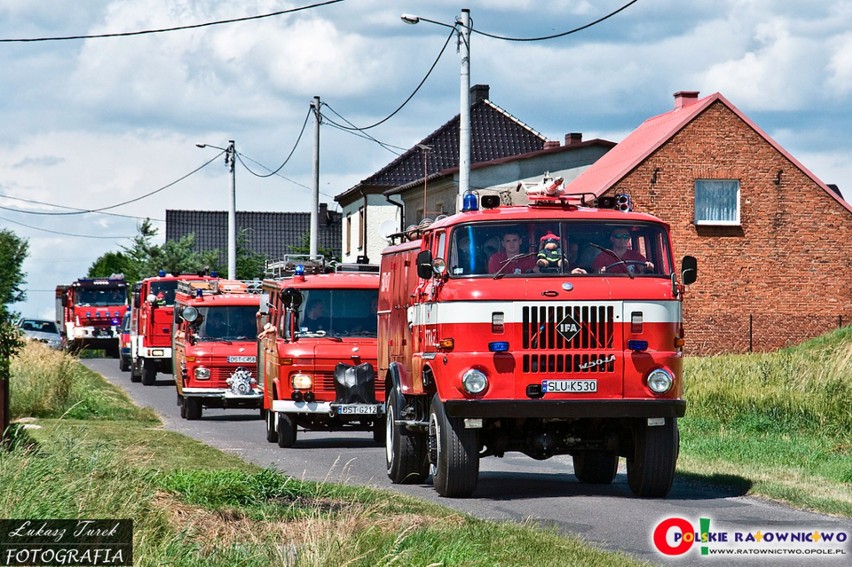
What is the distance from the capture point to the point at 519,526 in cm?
1080

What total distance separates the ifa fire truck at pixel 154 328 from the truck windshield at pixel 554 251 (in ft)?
82.6

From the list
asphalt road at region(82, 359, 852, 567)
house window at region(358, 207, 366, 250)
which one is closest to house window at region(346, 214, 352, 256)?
house window at region(358, 207, 366, 250)

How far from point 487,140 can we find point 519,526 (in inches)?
1915

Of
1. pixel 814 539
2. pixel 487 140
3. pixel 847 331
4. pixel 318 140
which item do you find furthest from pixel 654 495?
pixel 487 140

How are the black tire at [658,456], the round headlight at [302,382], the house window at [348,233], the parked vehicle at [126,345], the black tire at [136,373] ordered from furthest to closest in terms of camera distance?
the house window at [348,233] → the parked vehicle at [126,345] → the black tire at [136,373] → the round headlight at [302,382] → the black tire at [658,456]

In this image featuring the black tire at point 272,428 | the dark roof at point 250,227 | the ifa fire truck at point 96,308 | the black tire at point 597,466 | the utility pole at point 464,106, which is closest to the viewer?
the black tire at point 597,466

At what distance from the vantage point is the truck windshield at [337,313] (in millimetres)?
20250

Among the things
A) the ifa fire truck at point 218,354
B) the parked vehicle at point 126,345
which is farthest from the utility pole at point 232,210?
the ifa fire truck at point 218,354

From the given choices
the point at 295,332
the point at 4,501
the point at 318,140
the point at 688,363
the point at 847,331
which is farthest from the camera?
the point at 318,140

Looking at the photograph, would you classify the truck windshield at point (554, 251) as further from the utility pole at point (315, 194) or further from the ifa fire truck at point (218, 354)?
the utility pole at point (315, 194)

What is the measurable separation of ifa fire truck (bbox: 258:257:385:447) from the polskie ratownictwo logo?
8.40 metres

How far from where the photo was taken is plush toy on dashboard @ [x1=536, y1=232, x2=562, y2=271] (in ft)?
43.5

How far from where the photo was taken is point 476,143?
58469 millimetres

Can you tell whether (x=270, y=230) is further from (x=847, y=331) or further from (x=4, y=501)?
(x=4, y=501)
